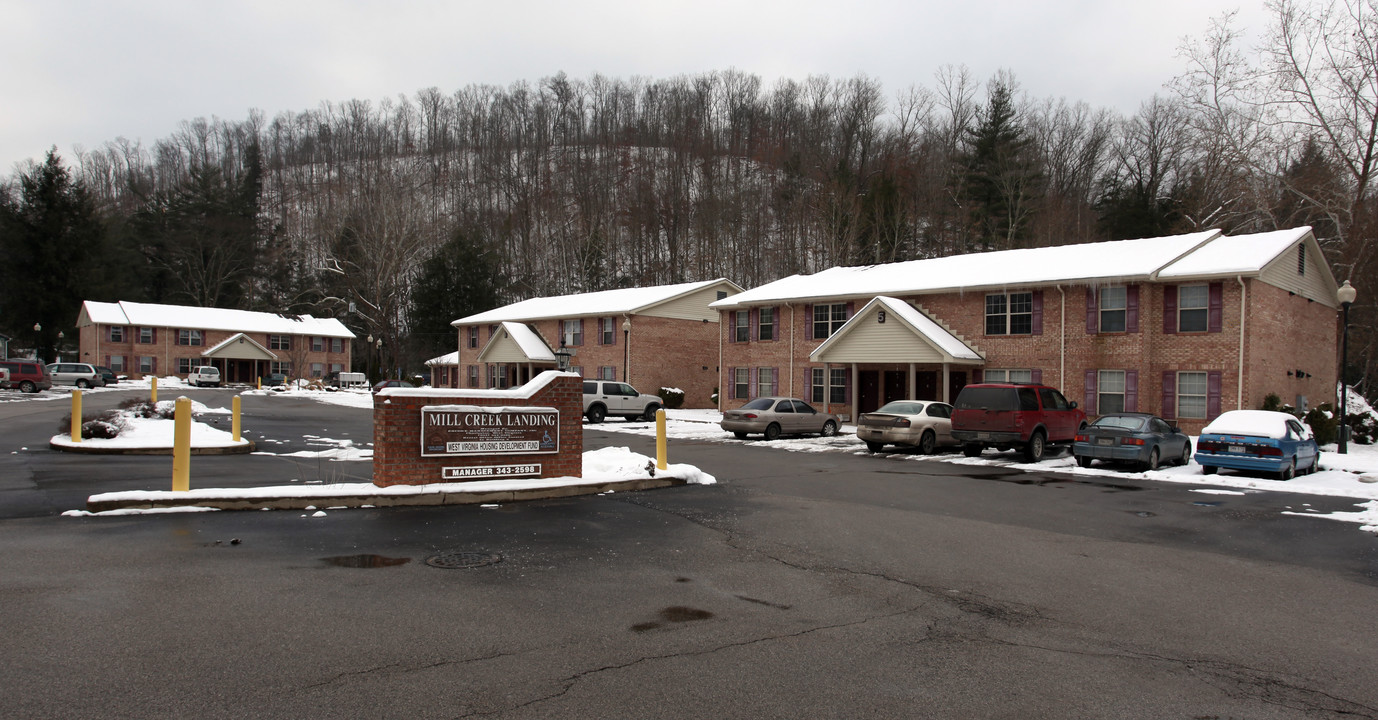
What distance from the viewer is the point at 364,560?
26.1ft

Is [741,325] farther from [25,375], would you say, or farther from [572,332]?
[25,375]

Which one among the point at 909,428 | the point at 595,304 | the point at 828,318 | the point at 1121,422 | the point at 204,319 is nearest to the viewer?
the point at 1121,422

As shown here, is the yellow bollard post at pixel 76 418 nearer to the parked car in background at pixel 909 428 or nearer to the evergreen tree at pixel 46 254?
the parked car in background at pixel 909 428

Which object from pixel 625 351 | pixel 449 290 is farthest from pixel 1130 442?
pixel 449 290

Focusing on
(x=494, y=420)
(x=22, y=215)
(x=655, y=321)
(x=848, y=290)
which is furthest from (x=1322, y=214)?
(x=22, y=215)

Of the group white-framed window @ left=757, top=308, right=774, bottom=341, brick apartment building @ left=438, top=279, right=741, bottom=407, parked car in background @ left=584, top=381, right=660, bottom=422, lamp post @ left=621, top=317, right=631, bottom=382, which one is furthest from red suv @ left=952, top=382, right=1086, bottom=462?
lamp post @ left=621, top=317, right=631, bottom=382

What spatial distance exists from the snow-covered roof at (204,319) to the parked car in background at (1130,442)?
253 ft

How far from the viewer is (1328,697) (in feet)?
16.6

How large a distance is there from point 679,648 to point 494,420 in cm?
772

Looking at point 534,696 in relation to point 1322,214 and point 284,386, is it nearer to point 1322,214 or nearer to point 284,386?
point 1322,214

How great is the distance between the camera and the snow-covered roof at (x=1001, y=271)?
27.8 meters

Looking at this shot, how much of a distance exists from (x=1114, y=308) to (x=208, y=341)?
76.5 metres

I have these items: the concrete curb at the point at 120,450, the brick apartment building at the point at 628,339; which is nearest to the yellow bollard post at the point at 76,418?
the concrete curb at the point at 120,450

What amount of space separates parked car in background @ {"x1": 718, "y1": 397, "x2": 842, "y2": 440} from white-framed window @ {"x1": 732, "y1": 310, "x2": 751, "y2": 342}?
441 inches
